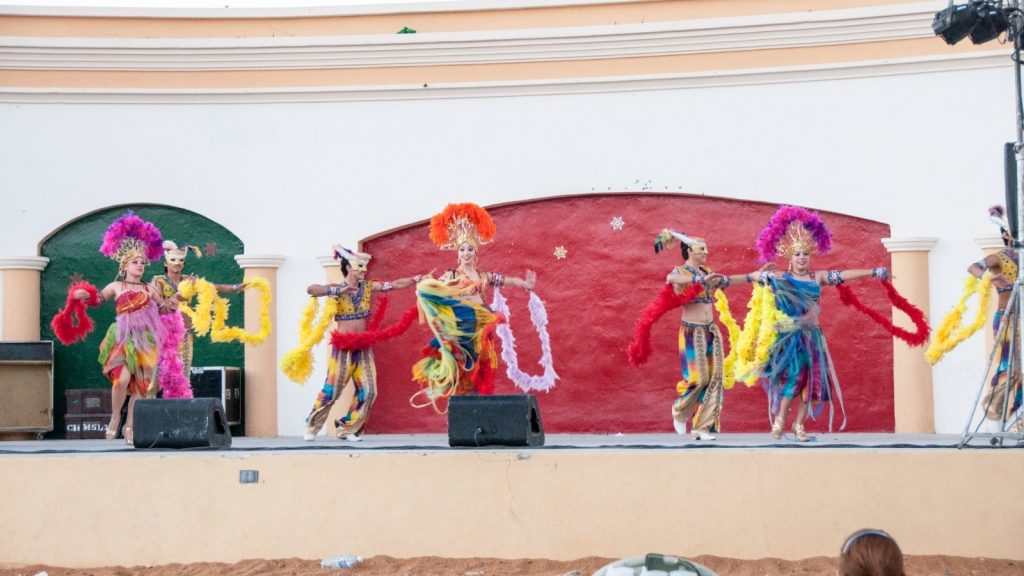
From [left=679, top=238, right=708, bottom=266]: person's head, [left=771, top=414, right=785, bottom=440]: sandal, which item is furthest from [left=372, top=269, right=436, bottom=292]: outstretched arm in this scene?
[left=771, top=414, right=785, bottom=440]: sandal

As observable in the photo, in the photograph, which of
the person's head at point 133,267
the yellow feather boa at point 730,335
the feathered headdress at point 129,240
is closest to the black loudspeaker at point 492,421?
the yellow feather boa at point 730,335

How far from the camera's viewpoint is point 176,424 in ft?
26.1

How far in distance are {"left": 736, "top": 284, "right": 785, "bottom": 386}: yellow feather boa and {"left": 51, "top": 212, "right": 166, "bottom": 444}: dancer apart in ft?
14.4

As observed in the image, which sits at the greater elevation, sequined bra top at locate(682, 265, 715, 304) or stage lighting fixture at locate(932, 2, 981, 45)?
stage lighting fixture at locate(932, 2, 981, 45)

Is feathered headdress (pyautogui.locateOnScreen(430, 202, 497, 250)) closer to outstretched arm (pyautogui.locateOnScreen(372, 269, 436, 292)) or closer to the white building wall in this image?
outstretched arm (pyautogui.locateOnScreen(372, 269, 436, 292))

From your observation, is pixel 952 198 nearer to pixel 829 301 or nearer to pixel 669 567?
pixel 829 301

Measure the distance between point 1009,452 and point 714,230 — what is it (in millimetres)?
5031

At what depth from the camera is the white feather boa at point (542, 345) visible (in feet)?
32.9

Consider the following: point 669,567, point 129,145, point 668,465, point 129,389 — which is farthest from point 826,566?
point 129,145

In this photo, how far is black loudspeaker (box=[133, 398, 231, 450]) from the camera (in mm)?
7945

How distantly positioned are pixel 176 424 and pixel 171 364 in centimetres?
214

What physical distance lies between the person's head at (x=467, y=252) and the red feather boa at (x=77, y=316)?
2.75 metres

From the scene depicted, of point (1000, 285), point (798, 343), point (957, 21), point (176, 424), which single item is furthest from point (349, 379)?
Result: point (957, 21)

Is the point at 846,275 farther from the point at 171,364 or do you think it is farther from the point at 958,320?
the point at 171,364
